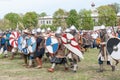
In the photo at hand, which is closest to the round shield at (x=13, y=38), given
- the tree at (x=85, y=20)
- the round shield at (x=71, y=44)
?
the round shield at (x=71, y=44)

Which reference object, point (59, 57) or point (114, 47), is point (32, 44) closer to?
point (59, 57)

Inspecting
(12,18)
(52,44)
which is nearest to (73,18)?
(12,18)

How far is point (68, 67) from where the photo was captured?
1310 cm

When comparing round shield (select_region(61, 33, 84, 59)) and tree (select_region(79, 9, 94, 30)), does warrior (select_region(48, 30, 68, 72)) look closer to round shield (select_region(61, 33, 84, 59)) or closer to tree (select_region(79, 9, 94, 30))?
round shield (select_region(61, 33, 84, 59))

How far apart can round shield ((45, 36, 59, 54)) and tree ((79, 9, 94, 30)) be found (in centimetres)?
7460

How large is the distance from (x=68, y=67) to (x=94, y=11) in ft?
392

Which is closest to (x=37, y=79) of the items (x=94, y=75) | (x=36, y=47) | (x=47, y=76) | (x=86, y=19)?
(x=47, y=76)

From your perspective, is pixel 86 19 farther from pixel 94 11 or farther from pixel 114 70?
pixel 114 70

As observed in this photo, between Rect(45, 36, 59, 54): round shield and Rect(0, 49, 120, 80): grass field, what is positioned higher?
Rect(45, 36, 59, 54): round shield

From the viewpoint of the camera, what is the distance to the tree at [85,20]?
3501 inches

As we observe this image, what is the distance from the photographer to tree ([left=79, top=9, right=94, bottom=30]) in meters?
88.9

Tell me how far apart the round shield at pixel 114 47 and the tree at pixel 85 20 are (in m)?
77.0

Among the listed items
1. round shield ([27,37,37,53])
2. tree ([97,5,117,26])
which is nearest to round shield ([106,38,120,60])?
round shield ([27,37,37,53])

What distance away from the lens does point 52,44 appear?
509 inches
